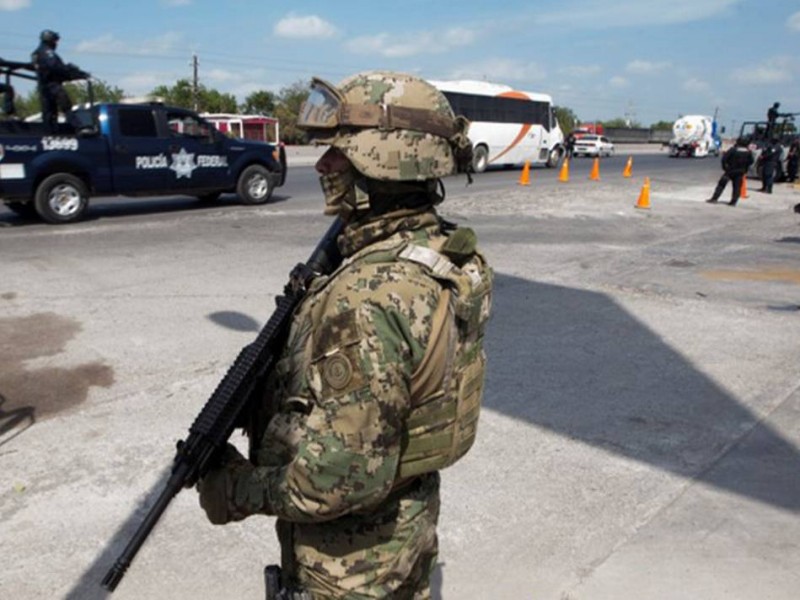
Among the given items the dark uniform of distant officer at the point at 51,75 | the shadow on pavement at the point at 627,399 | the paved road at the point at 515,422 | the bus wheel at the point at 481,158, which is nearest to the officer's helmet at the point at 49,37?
the dark uniform of distant officer at the point at 51,75

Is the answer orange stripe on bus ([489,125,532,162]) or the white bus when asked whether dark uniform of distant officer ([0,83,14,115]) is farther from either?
orange stripe on bus ([489,125,532,162])

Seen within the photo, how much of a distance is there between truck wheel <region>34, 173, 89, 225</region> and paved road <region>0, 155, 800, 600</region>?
98 cm

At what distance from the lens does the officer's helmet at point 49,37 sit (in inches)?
405

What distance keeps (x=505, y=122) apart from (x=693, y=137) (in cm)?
2022

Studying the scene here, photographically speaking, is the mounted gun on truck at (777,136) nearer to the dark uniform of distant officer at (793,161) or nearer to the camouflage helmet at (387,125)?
the dark uniform of distant officer at (793,161)

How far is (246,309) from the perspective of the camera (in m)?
6.17

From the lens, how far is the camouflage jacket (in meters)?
1.31

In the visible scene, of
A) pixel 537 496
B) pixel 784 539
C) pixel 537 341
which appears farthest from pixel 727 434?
pixel 537 341

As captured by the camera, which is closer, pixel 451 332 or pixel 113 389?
pixel 451 332

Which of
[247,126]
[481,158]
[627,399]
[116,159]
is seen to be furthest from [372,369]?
[247,126]

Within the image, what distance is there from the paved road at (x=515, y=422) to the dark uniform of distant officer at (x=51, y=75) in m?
2.37

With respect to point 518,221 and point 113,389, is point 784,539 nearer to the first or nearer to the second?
point 113,389

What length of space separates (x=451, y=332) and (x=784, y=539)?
7.87 ft

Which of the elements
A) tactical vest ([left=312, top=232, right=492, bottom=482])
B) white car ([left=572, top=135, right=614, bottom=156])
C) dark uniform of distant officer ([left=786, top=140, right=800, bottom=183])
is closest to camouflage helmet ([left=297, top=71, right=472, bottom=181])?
tactical vest ([left=312, top=232, right=492, bottom=482])
